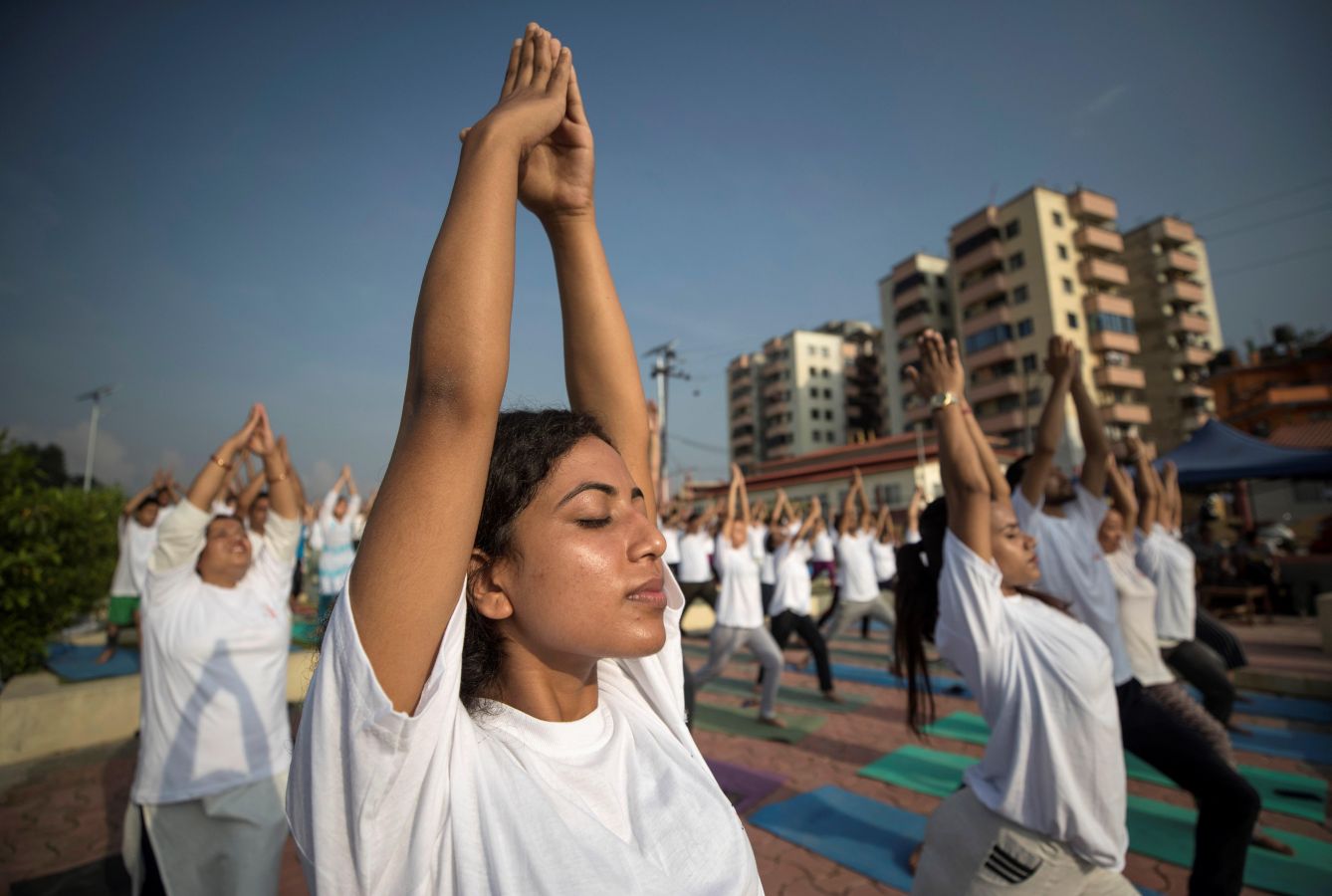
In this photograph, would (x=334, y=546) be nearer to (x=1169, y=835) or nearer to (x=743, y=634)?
(x=743, y=634)

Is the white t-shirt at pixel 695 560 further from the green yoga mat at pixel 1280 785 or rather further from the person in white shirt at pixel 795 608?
the green yoga mat at pixel 1280 785

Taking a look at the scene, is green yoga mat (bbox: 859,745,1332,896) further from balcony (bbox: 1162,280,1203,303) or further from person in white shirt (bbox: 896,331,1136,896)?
balcony (bbox: 1162,280,1203,303)

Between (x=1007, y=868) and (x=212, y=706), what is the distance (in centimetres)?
343

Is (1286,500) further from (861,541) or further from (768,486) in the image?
(861,541)

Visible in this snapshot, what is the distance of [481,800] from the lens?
3.54 feet

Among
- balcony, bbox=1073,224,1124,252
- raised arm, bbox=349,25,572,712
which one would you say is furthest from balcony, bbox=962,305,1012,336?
raised arm, bbox=349,25,572,712

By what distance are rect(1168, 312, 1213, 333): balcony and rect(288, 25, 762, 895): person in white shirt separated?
6346cm

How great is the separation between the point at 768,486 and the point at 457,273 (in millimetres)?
38449

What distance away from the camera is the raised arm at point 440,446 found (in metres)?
0.93

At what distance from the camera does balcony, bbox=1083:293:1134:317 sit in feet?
151

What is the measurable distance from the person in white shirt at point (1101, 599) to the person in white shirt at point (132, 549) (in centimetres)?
929

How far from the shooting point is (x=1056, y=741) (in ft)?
8.07

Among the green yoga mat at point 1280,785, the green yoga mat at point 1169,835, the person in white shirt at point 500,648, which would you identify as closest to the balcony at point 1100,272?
the green yoga mat at point 1280,785

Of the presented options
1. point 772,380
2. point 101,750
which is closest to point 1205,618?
point 101,750
